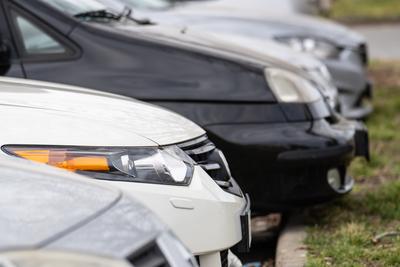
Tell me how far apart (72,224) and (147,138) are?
1080 mm

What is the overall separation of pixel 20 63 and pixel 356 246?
1998 millimetres

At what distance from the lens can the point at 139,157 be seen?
3.57 meters

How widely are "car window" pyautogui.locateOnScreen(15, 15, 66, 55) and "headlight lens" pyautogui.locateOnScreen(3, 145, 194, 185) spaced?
1.55 metres

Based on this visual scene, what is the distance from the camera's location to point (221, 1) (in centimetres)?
1094

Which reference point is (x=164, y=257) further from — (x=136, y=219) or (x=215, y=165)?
(x=215, y=165)

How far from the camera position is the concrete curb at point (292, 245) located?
4.73m

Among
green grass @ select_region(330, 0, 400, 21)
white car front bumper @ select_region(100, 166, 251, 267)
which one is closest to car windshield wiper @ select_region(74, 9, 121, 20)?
white car front bumper @ select_region(100, 166, 251, 267)

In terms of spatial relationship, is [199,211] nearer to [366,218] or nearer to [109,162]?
[109,162]

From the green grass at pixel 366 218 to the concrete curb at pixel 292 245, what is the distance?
0.05 metres

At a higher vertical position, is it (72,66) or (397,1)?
Result: (72,66)

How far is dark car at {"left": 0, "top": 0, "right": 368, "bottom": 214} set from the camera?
16.1ft

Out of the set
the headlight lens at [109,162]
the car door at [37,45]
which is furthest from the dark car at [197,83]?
the headlight lens at [109,162]

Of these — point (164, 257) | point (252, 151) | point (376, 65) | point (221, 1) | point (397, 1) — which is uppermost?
point (164, 257)

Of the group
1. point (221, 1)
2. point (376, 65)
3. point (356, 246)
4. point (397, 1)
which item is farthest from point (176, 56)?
point (397, 1)
